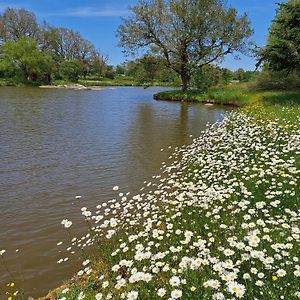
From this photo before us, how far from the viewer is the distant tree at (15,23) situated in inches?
3573

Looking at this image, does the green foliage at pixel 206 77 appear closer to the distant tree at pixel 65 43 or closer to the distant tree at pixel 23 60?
the distant tree at pixel 23 60

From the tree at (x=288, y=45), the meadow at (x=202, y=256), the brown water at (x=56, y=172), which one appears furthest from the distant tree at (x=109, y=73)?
the meadow at (x=202, y=256)

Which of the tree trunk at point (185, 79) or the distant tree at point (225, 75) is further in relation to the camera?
the distant tree at point (225, 75)

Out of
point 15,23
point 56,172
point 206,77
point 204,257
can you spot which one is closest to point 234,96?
point 206,77

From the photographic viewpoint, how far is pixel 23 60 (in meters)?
78.7

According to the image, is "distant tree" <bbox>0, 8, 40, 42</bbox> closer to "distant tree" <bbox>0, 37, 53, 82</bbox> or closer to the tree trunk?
"distant tree" <bbox>0, 37, 53, 82</bbox>

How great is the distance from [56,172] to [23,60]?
7631 cm

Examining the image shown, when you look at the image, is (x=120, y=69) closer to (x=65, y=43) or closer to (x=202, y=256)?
(x=65, y=43)

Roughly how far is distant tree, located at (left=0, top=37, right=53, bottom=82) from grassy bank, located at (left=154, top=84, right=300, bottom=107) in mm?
46565

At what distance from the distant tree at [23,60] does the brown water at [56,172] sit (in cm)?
6263

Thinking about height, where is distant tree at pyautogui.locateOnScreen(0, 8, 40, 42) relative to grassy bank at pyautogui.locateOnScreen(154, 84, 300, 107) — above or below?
above

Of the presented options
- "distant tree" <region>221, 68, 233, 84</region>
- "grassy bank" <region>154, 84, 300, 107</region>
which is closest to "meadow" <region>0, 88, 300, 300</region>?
"grassy bank" <region>154, 84, 300, 107</region>

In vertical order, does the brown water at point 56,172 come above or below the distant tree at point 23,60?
below

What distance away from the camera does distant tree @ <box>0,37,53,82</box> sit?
79.2 metres
